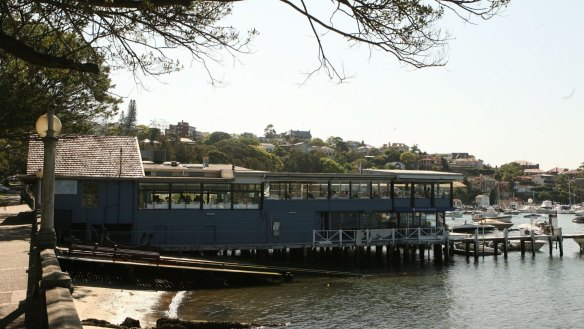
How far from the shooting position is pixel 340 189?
40375 millimetres

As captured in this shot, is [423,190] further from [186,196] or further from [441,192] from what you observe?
[186,196]

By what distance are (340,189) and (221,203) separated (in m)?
9.08

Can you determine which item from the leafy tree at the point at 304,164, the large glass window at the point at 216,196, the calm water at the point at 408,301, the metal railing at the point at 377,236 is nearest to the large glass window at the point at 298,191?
the metal railing at the point at 377,236

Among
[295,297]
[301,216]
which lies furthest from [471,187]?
[295,297]

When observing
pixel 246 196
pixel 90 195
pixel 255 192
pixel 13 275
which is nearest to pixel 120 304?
pixel 13 275

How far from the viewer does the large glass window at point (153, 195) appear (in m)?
34.0

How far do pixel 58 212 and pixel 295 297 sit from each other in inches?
573

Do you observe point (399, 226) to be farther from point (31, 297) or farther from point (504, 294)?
point (31, 297)

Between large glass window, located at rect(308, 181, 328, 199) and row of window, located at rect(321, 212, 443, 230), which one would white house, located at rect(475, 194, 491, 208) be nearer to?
row of window, located at rect(321, 212, 443, 230)

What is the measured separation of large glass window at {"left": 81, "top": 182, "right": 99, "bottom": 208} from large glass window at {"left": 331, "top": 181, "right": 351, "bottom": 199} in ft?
51.5

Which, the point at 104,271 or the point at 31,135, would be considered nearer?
the point at 104,271

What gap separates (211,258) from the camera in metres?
33.1

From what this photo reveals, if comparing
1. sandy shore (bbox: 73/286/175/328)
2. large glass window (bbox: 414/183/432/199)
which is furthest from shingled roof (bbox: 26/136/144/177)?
large glass window (bbox: 414/183/432/199)

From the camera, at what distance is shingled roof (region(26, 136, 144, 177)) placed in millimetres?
32344
